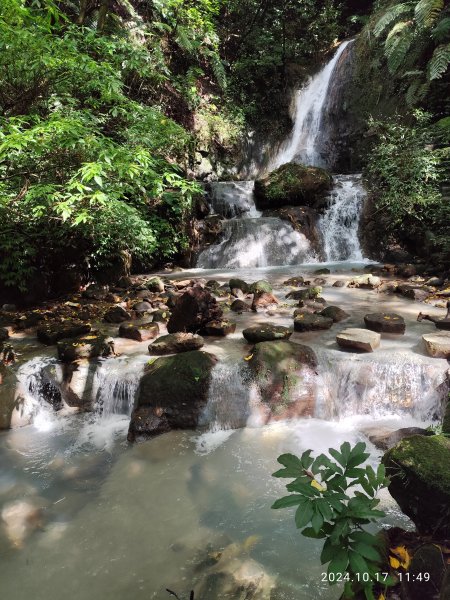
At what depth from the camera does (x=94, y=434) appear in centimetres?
379

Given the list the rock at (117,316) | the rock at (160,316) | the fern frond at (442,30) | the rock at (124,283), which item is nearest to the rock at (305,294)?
the rock at (160,316)

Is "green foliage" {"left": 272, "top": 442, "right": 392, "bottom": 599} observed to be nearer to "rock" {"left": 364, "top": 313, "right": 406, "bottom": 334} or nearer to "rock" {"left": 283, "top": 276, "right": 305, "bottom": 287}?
"rock" {"left": 364, "top": 313, "right": 406, "bottom": 334}

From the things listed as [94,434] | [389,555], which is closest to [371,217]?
[94,434]

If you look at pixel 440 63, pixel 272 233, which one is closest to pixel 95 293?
pixel 272 233

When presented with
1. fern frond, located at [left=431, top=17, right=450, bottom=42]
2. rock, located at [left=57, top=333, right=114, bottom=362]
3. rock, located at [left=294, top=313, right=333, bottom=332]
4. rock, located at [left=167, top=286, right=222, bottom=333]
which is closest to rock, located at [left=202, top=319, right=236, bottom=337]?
rock, located at [left=167, top=286, right=222, bottom=333]

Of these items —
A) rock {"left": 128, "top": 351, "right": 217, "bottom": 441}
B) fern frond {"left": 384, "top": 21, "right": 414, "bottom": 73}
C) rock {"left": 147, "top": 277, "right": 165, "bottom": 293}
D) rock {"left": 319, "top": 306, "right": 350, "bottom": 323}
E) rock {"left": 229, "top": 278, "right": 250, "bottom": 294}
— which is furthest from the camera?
fern frond {"left": 384, "top": 21, "right": 414, "bottom": 73}

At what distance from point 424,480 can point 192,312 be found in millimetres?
3521

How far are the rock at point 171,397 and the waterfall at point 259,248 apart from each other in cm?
677

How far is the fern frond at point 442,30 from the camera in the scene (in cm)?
1034

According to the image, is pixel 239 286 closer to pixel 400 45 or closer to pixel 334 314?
pixel 334 314

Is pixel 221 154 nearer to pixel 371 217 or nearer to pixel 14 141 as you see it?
pixel 371 217

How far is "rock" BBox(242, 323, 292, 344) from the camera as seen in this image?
14.9ft

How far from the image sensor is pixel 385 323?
190 inches

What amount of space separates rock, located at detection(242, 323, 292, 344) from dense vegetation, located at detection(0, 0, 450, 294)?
5.94 ft
